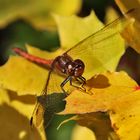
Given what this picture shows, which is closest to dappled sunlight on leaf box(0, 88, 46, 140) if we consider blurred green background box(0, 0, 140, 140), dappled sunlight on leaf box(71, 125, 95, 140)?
dappled sunlight on leaf box(71, 125, 95, 140)

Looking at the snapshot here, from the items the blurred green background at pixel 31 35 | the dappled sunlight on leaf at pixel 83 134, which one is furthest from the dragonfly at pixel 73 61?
the blurred green background at pixel 31 35

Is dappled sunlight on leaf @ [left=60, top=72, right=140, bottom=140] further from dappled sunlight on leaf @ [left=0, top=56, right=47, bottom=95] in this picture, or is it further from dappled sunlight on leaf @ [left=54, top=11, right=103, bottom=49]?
dappled sunlight on leaf @ [left=54, top=11, right=103, bottom=49]

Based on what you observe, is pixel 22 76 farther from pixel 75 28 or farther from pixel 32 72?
pixel 75 28

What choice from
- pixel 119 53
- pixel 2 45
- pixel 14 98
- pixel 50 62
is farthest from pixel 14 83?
pixel 2 45

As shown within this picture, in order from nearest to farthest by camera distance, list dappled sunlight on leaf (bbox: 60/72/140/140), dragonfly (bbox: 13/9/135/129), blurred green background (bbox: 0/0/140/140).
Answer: dappled sunlight on leaf (bbox: 60/72/140/140)
dragonfly (bbox: 13/9/135/129)
blurred green background (bbox: 0/0/140/140)

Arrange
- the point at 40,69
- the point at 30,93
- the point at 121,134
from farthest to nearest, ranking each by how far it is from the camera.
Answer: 1. the point at 40,69
2. the point at 30,93
3. the point at 121,134

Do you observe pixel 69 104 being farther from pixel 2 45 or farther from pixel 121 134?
pixel 2 45

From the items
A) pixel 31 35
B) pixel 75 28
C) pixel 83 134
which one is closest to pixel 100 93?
pixel 83 134
